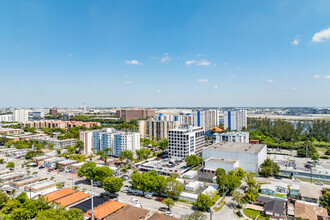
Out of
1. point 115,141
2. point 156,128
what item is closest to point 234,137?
point 115,141

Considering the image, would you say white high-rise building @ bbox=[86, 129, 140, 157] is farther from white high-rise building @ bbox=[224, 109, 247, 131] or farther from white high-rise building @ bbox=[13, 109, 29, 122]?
white high-rise building @ bbox=[13, 109, 29, 122]

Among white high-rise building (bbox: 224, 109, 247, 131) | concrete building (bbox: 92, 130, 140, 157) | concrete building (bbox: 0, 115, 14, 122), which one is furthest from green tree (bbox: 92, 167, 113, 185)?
concrete building (bbox: 0, 115, 14, 122)

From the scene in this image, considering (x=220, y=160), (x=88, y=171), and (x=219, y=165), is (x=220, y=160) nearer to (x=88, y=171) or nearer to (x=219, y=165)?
(x=219, y=165)

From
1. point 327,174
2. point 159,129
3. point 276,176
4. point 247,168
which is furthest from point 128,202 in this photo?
point 159,129

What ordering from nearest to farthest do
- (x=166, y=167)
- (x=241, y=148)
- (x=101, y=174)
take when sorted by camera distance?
(x=101, y=174) → (x=166, y=167) → (x=241, y=148)

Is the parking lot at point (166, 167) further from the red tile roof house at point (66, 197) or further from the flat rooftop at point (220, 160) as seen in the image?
the red tile roof house at point (66, 197)

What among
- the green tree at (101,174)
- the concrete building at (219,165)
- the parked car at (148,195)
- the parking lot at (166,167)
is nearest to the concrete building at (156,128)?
the parking lot at (166,167)
